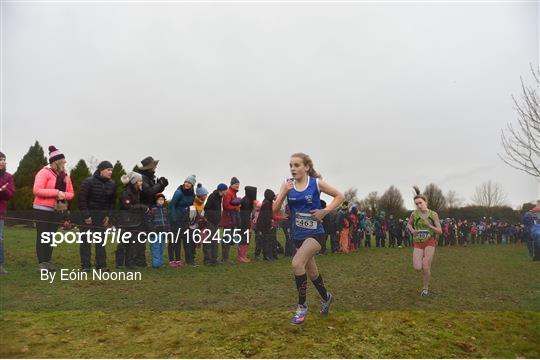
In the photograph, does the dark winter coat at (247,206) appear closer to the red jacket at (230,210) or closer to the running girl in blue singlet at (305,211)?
the red jacket at (230,210)

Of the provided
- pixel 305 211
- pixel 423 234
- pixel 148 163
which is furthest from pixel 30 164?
pixel 305 211

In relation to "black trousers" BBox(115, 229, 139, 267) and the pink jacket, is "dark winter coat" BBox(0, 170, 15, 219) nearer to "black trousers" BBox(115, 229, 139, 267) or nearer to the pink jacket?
the pink jacket

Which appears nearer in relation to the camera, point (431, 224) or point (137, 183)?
point (431, 224)

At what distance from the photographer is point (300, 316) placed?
5.56 meters

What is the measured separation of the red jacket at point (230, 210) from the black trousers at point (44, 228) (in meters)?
3.68

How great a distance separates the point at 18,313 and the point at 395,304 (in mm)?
5555

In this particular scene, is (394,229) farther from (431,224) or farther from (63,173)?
Result: (63,173)

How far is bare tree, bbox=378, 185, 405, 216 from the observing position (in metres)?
12.0

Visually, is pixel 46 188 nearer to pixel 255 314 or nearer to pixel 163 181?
pixel 163 181

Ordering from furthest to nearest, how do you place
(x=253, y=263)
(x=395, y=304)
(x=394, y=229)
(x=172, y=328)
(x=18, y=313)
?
(x=394, y=229) < (x=253, y=263) < (x=395, y=304) < (x=18, y=313) < (x=172, y=328)

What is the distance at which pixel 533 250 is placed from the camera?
10.5 metres

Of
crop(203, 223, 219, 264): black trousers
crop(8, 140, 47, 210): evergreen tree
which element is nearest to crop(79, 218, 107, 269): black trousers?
crop(203, 223, 219, 264): black trousers

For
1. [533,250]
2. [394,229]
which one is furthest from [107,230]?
[533,250]

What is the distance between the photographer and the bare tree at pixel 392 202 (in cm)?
1200
